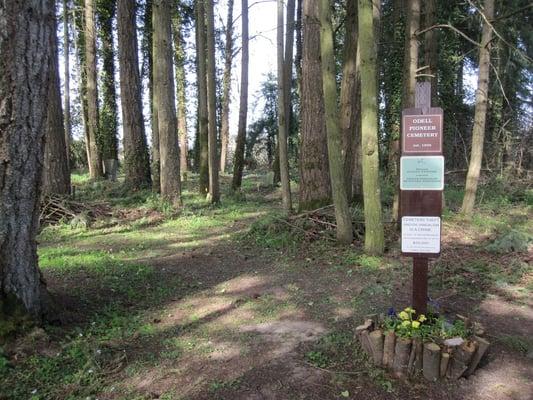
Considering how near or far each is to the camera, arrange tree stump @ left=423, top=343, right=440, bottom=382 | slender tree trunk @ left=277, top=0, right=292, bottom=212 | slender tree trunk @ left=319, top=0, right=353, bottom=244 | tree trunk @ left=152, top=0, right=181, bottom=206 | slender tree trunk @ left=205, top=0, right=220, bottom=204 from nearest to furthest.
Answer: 1. tree stump @ left=423, top=343, right=440, bottom=382
2. slender tree trunk @ left=319, top=0, right=353, bottom=244
3. slender tree trunk @ left=277, top=0, right=292, bottom=212
4. tree trunk @ left=152, top=0, right=181, bottom=206
5. slender tree trunk @ left=205, top=0, right=220, bottom=204

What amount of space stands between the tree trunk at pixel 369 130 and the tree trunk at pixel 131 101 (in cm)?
955

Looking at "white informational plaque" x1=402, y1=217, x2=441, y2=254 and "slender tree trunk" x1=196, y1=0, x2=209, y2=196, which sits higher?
"slender tree trunk" x1=196, y1=0, x2=209, y2=196

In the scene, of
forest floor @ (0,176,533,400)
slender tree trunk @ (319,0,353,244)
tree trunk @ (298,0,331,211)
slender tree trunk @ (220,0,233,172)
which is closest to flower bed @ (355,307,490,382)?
forest floor @ (0,176,533,400)

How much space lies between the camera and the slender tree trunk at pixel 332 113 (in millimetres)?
6898

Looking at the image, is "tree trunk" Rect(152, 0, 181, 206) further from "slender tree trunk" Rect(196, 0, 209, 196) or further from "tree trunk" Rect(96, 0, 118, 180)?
A: "tree trunk" Rect(96, 0, 118, 180)

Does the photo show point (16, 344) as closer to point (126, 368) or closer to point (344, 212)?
point (126, 368)

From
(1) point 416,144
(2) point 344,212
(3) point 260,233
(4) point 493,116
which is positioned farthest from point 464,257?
(4) point 493,116

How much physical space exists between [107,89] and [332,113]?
15.8 m

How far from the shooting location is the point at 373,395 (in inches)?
139

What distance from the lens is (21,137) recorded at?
4180 millimetres

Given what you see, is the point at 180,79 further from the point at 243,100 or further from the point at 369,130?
the point at 369,130

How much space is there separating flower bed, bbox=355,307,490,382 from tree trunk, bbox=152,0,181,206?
8.83m

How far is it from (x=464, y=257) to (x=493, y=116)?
44.8 ft

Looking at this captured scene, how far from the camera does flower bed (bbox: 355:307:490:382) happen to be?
364cm
